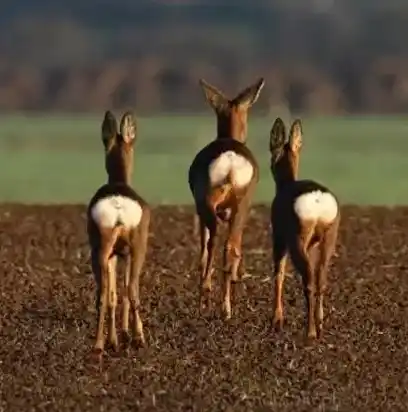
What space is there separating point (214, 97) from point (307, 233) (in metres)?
2.61

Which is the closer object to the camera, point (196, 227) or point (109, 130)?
point (109, 130)

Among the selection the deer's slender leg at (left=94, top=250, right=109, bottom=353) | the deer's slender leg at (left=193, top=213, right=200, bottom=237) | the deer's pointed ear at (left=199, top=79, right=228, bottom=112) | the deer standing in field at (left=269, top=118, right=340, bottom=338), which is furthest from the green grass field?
the deer's slender leg at (left=94, top=250, right=109, bottom=353)

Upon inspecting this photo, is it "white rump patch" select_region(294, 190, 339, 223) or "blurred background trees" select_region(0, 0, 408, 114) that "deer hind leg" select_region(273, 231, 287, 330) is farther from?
"blurred background trees" select_region(0, 0, 408, 114)

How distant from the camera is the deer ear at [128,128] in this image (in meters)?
14.7

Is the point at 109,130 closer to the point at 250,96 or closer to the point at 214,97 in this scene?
the point at 214,97

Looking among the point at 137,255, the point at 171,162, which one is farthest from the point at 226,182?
the point at 171,162

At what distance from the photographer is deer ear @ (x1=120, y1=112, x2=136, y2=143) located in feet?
48.4

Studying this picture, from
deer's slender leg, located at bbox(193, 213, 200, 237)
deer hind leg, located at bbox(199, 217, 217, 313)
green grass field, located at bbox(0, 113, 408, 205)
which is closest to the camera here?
deer hind leg, located at bbox(199, 217, 217, 313)

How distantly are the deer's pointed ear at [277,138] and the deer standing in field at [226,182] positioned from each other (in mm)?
223

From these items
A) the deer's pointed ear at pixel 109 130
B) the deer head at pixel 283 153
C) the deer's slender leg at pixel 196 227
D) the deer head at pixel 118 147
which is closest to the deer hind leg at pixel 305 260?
the deer head at pixel 283 153

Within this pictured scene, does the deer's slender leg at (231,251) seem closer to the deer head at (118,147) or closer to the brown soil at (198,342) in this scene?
the brown soil at (198,342)

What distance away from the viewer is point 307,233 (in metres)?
14.3

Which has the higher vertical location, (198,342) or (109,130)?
(109,130)

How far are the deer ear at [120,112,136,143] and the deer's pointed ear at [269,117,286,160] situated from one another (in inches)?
52.2
